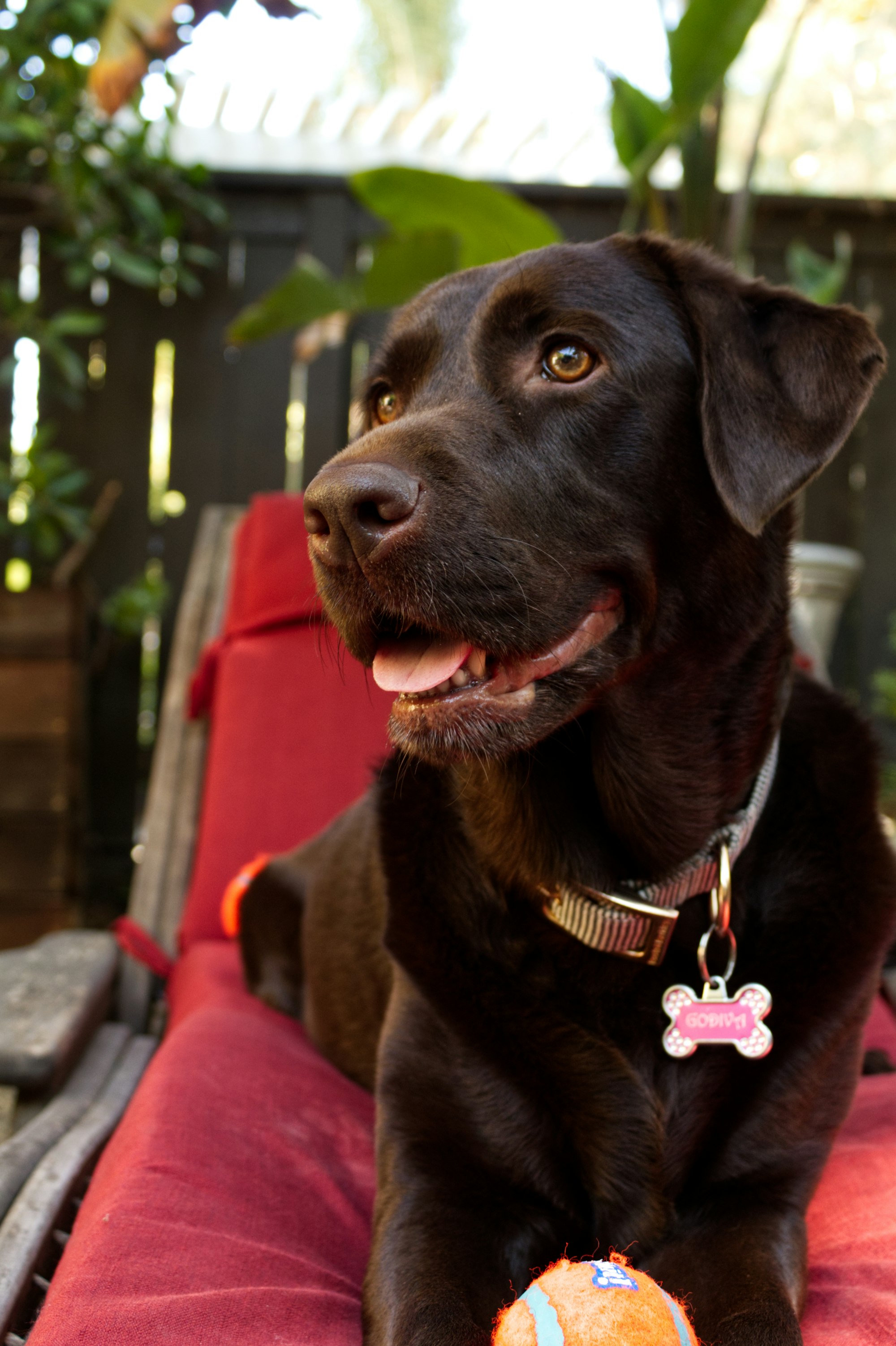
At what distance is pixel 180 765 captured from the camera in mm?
2781

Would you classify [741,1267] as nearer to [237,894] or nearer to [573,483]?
[573,483]

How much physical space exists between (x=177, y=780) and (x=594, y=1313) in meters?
2.04

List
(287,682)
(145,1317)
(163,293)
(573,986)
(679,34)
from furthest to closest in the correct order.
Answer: (163,293) → (679,34) → (287,682) → (573,986) → (145,1317)

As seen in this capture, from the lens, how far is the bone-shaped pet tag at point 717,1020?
1215 mm

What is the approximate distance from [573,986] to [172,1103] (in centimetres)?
56

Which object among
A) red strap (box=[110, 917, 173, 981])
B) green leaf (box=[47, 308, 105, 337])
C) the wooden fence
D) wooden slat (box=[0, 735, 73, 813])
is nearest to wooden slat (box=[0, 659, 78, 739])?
wooden slat (box=[0, 735, 73, 813])

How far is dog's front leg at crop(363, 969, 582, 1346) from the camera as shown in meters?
1.08

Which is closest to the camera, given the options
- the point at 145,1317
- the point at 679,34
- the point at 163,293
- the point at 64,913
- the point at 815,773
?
the point at 145,1317

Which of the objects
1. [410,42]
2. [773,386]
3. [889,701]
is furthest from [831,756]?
[410,42]

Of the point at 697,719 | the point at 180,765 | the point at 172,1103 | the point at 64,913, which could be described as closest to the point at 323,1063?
the point at 172,1103

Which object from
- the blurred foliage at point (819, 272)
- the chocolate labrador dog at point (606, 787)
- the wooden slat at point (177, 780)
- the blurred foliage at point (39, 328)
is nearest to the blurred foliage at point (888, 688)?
the blurred foliage at point (819, 272)

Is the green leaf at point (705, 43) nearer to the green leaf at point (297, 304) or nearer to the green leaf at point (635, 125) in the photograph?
the green leaf at point (635, 125)

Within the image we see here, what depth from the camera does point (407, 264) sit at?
3.12 m

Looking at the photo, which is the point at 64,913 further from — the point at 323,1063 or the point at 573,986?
the point at 573,986
